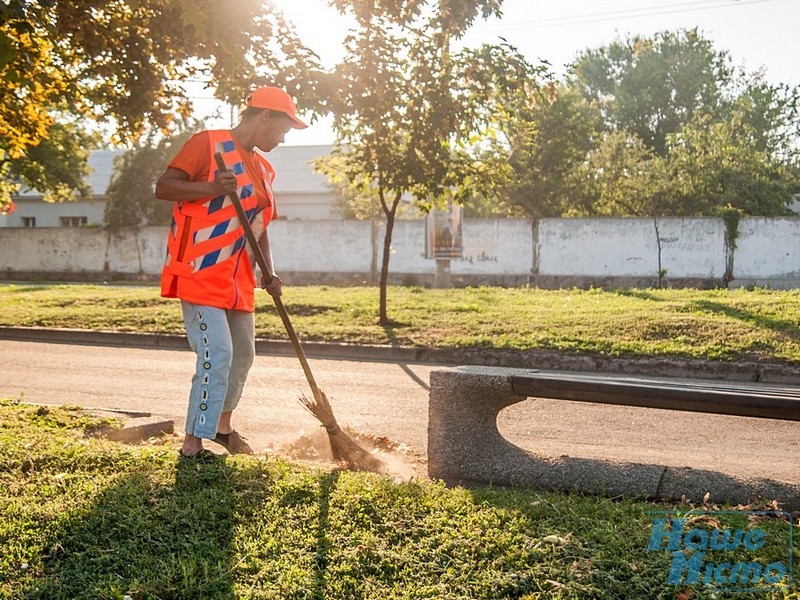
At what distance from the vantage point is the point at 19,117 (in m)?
9.83

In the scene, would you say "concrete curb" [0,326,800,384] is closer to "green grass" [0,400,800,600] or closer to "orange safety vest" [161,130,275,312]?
"orange safety vest" [161,130,275,312]

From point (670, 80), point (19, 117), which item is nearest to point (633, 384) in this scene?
point (19, 117)

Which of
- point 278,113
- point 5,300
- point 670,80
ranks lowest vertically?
point 5,300

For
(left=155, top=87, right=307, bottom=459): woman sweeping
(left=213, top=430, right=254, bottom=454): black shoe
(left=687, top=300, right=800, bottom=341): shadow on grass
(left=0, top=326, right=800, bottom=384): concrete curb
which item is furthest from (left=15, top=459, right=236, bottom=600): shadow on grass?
(left=687, top=300, right=800, bottom=341): shadow on grass

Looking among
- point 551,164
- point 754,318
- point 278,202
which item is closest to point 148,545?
point 754,318

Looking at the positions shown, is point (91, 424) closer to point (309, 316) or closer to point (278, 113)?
point (278, 113)

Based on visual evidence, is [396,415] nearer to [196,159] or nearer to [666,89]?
[196,159]

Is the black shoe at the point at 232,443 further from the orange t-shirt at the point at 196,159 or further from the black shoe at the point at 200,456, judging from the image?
the orange t-shirt at the point at 196,159

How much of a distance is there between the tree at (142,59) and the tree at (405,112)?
0.83 m

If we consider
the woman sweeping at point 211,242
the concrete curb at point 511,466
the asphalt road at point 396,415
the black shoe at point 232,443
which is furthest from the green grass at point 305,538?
the asphalt road at point 396,415

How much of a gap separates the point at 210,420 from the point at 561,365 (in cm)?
723

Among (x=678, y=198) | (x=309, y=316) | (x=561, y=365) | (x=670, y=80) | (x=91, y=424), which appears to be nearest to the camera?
(x=91, y=424)

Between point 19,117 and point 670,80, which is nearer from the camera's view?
point 19,117

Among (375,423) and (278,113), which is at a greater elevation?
(278,113)
